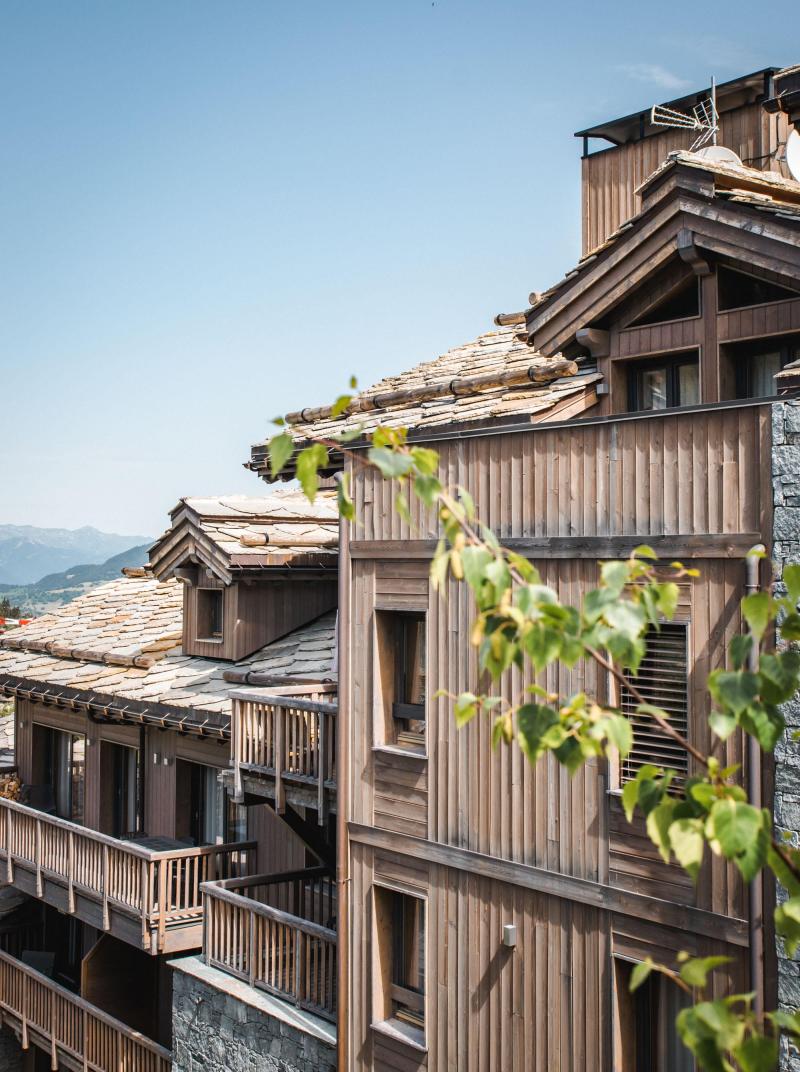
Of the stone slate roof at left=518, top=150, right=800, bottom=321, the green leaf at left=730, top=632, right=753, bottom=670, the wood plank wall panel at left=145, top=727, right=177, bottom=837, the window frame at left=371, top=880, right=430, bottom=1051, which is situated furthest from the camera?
the wood plank wall panel at left=145, top=727, right=177, bottom=837

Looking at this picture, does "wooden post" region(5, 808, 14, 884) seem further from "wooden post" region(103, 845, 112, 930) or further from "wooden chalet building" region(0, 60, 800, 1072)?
"wooden post" region(103, 845, 112, 930)

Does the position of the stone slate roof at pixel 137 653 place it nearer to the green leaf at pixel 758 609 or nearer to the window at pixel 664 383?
the window at pixel 664 383

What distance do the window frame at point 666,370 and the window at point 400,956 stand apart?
582 cm

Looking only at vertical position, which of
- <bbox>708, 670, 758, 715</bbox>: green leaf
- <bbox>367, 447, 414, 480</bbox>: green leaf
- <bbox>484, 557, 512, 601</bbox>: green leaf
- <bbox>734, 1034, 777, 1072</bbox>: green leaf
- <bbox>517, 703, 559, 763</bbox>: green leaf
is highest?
<bbox>367, 447, 414, 480</bbox>: green leaf

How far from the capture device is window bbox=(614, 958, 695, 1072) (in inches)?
364

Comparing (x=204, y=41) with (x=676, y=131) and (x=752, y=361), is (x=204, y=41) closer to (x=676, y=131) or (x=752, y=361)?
(x=676, y=131)

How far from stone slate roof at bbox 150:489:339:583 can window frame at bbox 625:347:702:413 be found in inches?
236

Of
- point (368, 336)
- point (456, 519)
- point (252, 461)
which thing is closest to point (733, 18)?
point (252, 461)

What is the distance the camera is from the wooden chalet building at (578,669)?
29.1ft

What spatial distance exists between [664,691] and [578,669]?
83 centimetres

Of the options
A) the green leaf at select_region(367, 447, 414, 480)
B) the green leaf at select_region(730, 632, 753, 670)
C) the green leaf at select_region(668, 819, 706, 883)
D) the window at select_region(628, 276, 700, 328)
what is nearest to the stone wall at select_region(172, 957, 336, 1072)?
the window at select_region(628, 276, 700, 328)

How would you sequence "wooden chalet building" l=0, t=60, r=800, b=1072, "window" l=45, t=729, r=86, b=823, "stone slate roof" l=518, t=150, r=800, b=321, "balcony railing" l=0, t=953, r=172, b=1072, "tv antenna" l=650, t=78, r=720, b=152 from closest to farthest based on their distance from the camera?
"wooden chalet building" l=0, t=60, r=800, b=1072, "stone slate roof" l=518, t=150, r=800, b=321, "tv antenna" l=650, t=78, r=720, b=152, "balcony railing" l=0, t=953, r=172, b=1072, "window" l=45, t=729, r=86, b=823

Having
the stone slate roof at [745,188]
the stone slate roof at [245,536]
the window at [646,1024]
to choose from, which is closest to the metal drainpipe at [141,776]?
the stone slate roof at [245,536]

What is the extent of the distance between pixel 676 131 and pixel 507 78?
2785 millimetres
